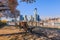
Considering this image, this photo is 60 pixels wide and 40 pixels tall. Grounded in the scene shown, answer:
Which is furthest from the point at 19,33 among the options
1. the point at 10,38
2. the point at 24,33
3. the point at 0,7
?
the point at 0,7

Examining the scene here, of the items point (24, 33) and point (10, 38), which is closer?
point (10, 38)

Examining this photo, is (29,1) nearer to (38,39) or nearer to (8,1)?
(8,1)

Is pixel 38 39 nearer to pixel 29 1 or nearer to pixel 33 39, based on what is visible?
pixel 33 39

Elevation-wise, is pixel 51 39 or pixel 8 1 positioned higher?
pixel 8 1

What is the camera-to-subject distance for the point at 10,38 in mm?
13070

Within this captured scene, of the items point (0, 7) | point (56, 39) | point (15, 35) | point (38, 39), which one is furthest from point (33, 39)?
point (0, 7)

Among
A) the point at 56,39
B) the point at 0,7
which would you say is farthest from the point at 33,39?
the point at 0,7

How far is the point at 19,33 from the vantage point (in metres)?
14.2

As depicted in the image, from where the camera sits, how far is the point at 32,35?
14.0 meters

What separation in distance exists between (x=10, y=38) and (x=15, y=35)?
2.28 ft

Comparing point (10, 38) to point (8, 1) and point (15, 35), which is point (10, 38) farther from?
point (8, 1)

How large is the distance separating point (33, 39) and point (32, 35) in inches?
28.4

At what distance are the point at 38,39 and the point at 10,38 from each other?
1.90 m

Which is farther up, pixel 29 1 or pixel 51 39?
pixel 29 1
